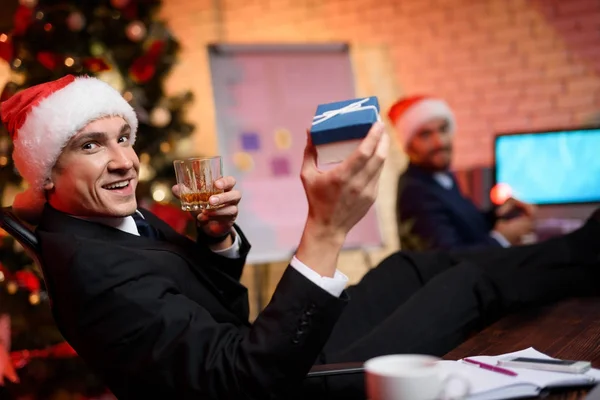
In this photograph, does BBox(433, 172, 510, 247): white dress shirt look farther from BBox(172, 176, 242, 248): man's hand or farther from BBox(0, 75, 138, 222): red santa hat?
BBox(0, 75, 138, 222): red santa hat

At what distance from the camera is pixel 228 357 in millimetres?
1257

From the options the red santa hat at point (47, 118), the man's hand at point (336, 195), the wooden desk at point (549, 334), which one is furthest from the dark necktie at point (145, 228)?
the wooden desk at point (549, 334)

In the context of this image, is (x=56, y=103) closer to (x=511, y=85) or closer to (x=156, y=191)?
(x=156, y=191)

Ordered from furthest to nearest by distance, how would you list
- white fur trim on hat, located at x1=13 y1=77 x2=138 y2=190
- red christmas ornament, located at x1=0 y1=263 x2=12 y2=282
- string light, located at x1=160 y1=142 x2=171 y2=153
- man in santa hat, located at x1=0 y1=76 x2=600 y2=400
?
1. string light, located at x1=160 y1=142 x2=171 y2=153
2. red christmas ornament, located at x1=0 y1=263 x2=12 y2=282
3. white fur trim on hat, located at x1=13 y1=77 x2=138 y2=190
4. man in santa hat, located at x1=0 y1=76 x2=600 y2=400

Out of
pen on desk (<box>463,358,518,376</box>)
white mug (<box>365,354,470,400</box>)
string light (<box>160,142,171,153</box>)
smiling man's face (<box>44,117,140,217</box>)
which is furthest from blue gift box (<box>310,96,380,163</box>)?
string light (<box>160,142,171,153</box>)

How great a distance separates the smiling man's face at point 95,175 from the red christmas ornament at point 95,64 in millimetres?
1588

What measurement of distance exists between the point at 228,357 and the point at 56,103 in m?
0.75

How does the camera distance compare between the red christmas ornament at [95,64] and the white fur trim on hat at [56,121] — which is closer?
the white fur trim on hat at [56,121]

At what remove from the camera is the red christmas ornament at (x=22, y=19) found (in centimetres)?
312

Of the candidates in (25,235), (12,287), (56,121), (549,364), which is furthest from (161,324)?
(12,287)

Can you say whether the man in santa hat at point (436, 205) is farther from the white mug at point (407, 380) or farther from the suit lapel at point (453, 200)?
the white mug at point (407, 380)

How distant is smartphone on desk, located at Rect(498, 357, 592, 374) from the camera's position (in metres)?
1.17

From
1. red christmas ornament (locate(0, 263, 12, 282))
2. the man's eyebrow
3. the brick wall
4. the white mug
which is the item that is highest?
the brick wall

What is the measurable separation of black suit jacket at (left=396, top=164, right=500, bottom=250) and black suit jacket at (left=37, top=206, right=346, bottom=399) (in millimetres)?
1736
